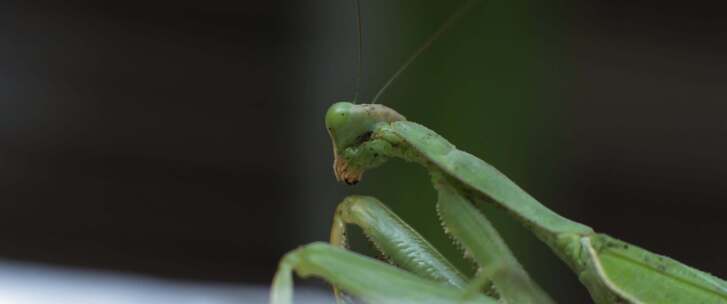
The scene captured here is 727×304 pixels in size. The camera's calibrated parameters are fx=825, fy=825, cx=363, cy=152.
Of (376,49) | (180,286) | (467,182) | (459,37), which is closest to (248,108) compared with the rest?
(376,49)

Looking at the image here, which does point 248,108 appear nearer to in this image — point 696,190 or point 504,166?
point 504,166

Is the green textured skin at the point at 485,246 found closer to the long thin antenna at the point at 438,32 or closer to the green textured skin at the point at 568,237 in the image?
the green textured skin at the point at 568,237

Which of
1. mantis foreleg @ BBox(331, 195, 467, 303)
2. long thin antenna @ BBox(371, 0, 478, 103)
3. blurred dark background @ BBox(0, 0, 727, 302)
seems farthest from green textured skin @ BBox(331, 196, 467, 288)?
blurred dark background @ BBox(0, 0, 727, 302)

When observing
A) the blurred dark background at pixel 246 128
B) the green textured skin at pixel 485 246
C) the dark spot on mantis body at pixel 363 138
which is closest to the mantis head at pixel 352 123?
the dark spot on mantis body at pixel 363 138

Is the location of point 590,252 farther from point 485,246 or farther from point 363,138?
point 363,138

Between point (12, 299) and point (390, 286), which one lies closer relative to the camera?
point (390, 286)

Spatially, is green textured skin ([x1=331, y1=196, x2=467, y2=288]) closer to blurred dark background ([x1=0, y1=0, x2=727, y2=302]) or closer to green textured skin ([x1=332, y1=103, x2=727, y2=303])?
green textured skin ([x1=332, y1=103, x2=727, y2=303])

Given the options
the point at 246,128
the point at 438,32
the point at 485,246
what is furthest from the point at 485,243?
the point at 246,128
